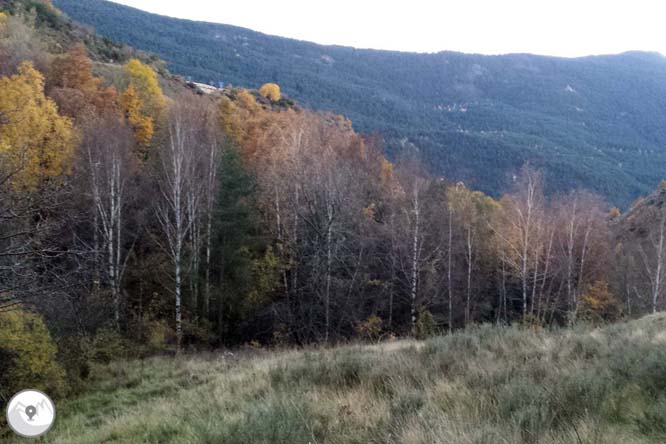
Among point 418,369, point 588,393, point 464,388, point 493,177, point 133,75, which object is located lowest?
point 493,177

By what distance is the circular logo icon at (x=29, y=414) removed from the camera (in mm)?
2740

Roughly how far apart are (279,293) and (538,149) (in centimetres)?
16013

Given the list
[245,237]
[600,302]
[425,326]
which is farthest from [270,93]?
[425,326]

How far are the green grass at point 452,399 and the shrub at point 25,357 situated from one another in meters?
3.54

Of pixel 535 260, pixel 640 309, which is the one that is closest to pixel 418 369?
pixel 535 260

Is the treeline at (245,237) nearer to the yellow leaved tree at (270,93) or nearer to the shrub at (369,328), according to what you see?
the shrub at (369,328)

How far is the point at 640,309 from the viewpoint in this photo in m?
Answer: 32.6

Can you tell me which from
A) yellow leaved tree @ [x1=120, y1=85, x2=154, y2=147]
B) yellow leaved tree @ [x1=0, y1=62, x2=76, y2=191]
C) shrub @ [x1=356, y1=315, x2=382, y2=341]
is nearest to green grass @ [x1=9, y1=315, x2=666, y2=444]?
shrub @ [x1=356, y1=315, x2=382, y2=341]

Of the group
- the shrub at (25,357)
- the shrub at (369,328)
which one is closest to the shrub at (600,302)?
the shrub at (369,328)

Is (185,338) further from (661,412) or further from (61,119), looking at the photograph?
(661,412)

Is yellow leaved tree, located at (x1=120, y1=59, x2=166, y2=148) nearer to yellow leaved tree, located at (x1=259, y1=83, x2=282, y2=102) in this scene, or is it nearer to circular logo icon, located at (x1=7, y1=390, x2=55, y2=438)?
yellow leaved tree, located at (x1=259, y1=83, x2=282, y2=102)

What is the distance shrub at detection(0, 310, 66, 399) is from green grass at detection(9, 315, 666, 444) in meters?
3.54

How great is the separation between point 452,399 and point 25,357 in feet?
33.7

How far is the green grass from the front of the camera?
13.0ft
